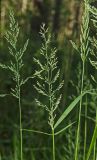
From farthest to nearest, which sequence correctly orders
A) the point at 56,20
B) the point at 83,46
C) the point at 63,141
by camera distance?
the point at 56,20, the point at 63,141, the point at 83,46

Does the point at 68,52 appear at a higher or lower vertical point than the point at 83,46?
higher

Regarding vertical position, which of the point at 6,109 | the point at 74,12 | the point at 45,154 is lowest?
the point at 45,154

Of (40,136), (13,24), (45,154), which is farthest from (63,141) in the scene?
(13,24)

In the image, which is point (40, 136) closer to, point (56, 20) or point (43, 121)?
point (43, 121)

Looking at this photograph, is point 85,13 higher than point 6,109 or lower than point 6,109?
lower

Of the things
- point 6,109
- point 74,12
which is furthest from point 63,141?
point 74,12

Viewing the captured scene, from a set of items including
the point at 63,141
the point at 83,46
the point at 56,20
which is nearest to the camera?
the point at 83,46

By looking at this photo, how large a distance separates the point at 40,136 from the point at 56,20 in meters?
17.3

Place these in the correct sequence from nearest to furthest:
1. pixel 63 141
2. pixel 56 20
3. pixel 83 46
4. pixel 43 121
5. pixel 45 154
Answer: pixel 83 46 < pixel 45 154 < pixel 63 141 < pixel 43 121 < pixel 56 20

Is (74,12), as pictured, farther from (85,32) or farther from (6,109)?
(85,32)

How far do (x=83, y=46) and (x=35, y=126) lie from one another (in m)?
2.69

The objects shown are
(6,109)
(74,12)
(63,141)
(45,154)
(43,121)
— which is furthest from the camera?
(74,12)

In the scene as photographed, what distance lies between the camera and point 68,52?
400 centimetres

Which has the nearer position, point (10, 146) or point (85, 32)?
point (85, 32)
